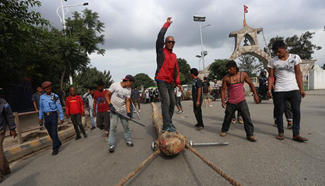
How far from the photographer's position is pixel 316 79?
70.7ft

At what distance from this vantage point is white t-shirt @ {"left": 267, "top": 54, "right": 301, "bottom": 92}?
341 centimetres

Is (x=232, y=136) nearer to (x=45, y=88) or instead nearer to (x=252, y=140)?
(x=252, y=140)

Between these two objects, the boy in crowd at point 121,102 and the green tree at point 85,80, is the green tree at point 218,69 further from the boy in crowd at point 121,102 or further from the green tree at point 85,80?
the boy in crowd at point 121,102

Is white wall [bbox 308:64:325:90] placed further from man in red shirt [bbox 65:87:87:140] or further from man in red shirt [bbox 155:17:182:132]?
man in red shirt [bbox 65:87:87:140]

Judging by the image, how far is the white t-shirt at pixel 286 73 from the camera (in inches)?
134

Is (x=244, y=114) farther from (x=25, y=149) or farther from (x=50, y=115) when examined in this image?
(x=25, y=149)

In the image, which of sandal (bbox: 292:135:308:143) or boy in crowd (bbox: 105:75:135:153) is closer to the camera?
sandal (bbox: 292:135:308:143)

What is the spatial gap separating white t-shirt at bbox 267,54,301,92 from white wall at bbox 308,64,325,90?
24695 mm

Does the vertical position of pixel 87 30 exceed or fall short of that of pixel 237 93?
it exceeds it

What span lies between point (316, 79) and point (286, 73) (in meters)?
25.1

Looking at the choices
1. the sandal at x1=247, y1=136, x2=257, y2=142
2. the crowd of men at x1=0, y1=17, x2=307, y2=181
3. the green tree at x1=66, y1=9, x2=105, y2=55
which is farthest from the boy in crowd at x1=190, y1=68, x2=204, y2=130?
the green tree at x1=66, y1=9, x2=105, y2=55

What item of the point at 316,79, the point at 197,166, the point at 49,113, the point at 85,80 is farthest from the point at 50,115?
the point at 85,80

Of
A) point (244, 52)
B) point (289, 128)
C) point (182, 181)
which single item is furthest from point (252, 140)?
point (244, 52)

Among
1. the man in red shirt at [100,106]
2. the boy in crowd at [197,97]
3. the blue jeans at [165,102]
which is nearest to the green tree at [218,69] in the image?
the boy in crowd at [197,97]
